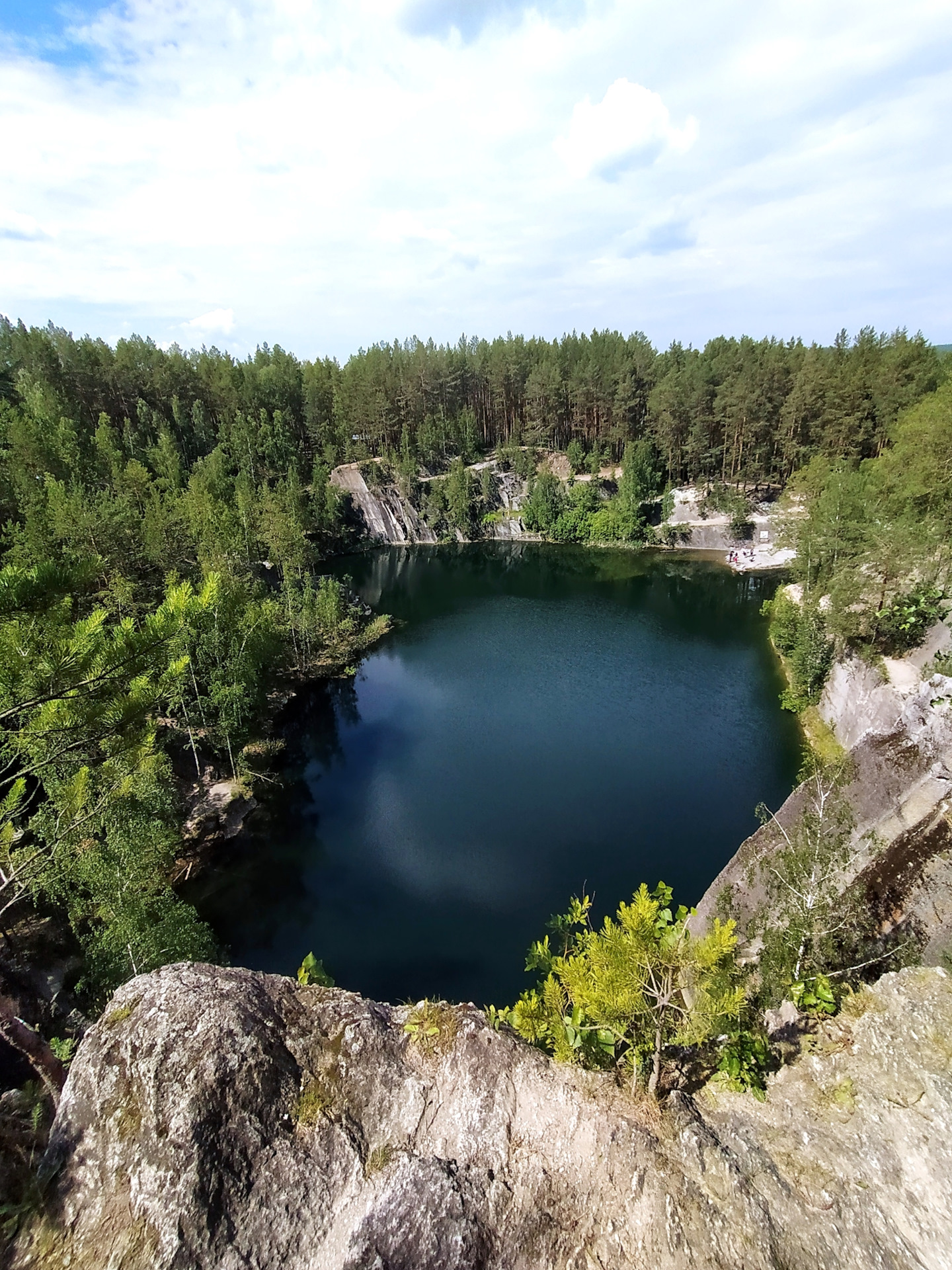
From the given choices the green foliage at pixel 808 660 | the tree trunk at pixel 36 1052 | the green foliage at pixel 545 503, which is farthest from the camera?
the green foliage at pixel 545 503

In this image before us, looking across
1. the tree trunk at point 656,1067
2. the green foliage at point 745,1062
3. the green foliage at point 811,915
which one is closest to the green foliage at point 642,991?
the tree trunk at point 656,1067

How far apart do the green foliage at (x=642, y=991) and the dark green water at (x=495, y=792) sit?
1083cm

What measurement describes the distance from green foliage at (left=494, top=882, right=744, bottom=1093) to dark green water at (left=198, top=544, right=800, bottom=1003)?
10832 millimetres

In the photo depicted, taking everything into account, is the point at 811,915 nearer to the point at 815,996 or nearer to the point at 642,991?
the point at 815,996

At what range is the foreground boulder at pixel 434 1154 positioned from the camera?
247 inches

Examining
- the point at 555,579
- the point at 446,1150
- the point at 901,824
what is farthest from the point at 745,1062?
the point at 555,579

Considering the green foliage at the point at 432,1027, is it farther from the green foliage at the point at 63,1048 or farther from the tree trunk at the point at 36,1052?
the green foliage at the point at 63,1048

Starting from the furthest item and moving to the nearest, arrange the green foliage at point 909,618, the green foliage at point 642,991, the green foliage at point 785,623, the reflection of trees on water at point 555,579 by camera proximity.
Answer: the reflection of trees on water at point 555,579 → the green foliage at point 785,623 → the green foliage at point 909,618 → the green foliage at point 642,991

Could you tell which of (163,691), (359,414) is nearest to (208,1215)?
(163,691)

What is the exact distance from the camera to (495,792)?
2775cm

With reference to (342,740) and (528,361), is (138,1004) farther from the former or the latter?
(528,361)

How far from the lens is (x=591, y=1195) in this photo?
23.5 ft

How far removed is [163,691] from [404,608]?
42.9 metres

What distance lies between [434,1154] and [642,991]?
3.31 metres
